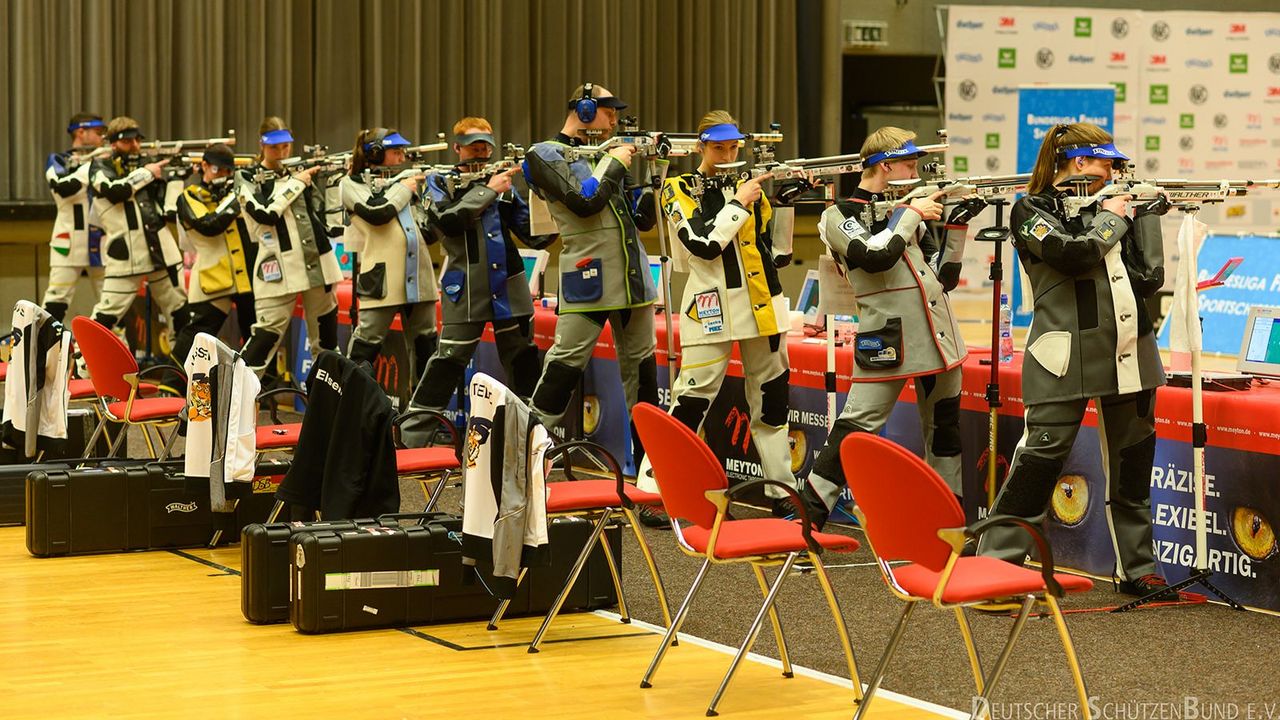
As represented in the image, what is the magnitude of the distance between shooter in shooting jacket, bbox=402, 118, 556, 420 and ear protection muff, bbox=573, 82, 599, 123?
3.42 ft

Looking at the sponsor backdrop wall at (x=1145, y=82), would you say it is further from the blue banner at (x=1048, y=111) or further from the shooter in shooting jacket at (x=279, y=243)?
the shooter in shooting jacket at (x=279, y=243)

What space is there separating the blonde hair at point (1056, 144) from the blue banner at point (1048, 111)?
8.25 meters

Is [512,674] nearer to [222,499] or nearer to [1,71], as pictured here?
[222,499]

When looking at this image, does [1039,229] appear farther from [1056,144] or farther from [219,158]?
[219,158]

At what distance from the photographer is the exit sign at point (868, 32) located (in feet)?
55.5

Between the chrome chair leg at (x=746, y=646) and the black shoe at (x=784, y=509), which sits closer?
the chrome chair leg at (x=746, y=646)

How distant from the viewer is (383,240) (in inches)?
360

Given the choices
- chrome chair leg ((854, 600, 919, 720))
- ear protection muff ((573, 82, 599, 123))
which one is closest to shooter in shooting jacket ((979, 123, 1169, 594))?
chrome chair leg ((854, 600, 919, 720))

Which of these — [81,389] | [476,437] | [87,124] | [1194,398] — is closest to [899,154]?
[1194,398]

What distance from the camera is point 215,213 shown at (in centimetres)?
1016

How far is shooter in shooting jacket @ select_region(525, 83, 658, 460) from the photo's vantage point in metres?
7.30

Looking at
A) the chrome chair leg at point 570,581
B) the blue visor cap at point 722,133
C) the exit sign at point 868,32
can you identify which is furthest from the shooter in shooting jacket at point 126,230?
the exit sign at point 868,32

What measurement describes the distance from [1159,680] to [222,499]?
3.49 meters

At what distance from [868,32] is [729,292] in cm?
1063
